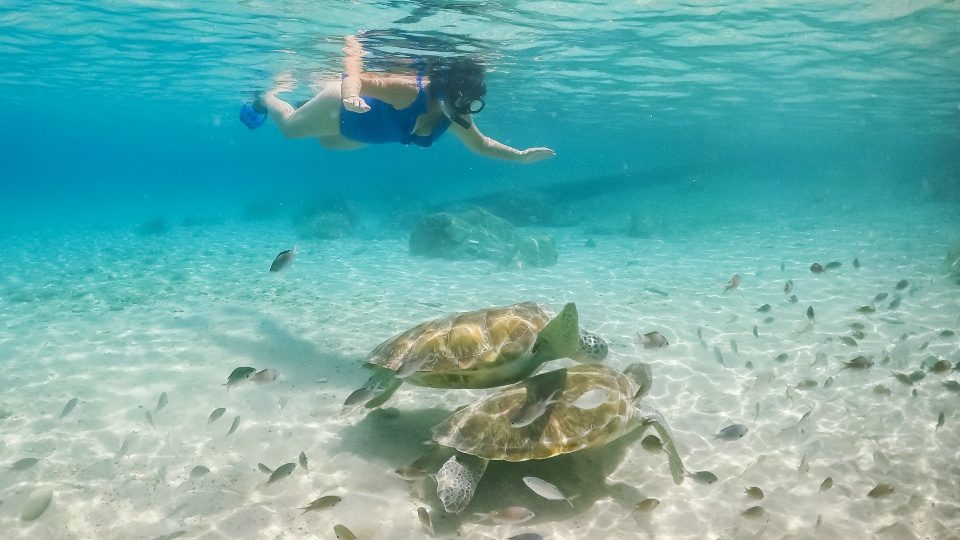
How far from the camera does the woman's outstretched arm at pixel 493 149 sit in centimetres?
817

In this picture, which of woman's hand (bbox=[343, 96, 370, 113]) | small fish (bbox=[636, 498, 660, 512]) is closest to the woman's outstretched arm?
woman's hand (bbox=[343, 96, 370, 113])

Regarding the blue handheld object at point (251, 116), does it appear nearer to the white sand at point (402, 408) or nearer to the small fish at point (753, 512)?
the white sand at point (402, 408)

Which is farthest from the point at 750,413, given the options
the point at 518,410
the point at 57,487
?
the point at 57,487

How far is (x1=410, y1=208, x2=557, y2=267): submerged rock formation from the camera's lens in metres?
18.2

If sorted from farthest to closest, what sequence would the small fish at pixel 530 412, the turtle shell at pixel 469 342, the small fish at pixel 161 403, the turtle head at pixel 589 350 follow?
the small fish at pixel 161 403 → the turtle head at pixel 589 350 → the turtle shell at pixel 469 342 → the small fish at pixel 530 412

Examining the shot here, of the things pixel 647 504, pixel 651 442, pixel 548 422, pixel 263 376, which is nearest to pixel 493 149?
pixel 263 376

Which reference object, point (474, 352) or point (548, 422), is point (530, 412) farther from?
point (474, 352)

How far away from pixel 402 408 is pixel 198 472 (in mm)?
2561

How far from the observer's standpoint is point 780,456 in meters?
5.90

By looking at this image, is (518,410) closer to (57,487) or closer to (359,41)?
(57,487)

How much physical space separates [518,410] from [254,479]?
3.11m

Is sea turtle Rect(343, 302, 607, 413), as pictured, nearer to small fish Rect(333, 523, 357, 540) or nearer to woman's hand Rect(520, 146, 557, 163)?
small fish Rect(333, 523, 357, 540)

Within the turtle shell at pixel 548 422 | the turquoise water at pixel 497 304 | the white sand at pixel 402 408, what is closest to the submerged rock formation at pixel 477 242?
the turquoise water at pixel 497 304

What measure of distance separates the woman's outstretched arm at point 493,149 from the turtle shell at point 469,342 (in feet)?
9.99
